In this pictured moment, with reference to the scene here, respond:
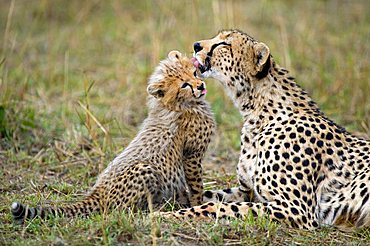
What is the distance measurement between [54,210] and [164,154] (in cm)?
90

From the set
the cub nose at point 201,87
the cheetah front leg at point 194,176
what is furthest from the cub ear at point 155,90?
the cheetah front leg at point 194,176

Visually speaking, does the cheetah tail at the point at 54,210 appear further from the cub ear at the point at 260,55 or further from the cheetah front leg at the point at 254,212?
the cub ear at the point at 260,55

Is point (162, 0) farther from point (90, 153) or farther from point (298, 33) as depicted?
point (90, 153)

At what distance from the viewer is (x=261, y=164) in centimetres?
477

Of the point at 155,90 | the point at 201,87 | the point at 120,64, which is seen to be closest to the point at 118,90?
the point at 120,64

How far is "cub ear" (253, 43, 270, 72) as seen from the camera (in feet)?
16.3

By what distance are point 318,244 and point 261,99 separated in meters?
1.12

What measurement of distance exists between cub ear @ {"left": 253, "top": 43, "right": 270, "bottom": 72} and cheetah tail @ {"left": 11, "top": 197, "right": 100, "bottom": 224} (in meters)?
1.39

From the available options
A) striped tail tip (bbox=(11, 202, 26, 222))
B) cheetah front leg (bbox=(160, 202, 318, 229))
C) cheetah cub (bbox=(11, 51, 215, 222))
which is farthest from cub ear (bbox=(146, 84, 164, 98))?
striped tail tip (bbox=(11, 202, 26, 222))

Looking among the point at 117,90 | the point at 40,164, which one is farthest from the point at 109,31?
the point at 40,164

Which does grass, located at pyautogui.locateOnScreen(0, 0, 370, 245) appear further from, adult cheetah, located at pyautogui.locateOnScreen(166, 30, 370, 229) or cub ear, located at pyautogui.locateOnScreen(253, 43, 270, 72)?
cub ear, located at pyautogui.locateOnScreen(253, 43, 270, 72)

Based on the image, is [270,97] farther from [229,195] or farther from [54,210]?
[54,210]

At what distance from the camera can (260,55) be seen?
4996 millimetres

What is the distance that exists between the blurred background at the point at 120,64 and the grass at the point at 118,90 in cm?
2
